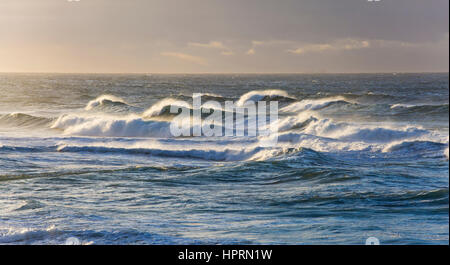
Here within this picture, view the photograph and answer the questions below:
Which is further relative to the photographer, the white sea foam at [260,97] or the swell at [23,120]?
the white sea foam at [260,97]

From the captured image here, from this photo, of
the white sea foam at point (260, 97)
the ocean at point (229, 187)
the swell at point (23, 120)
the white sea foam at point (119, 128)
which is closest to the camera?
the ocean at point (229, 187)

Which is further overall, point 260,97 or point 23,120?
point 260,97

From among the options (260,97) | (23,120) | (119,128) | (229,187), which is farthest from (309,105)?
(229,187)

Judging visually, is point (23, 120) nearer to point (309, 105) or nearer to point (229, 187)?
point (309, 105)

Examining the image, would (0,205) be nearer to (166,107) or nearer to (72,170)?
(72,170)

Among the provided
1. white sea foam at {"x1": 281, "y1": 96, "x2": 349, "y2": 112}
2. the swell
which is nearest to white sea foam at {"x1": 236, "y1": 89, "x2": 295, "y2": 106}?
white sea foam at {"x1": 281, "y1": 96, "x2": 349, "y2": 112}

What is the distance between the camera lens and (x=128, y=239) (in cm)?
586

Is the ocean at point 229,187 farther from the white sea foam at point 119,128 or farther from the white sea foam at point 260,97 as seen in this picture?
the white sea foam at point 260,97

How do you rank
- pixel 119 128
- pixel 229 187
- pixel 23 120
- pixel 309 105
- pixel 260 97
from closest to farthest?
1. pixel 229 187
2. pixel 119 128
3. pixel 23 120
4. pixel 309 105
5. pixel 260 97

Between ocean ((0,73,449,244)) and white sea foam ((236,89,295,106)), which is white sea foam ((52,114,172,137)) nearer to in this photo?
ocean ((0,73,449,244))

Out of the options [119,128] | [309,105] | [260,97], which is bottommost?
[119,128]

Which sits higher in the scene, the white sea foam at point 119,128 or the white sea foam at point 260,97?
the white sea foam at point 260,97

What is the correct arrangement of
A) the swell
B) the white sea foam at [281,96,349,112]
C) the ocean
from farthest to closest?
the white sea foam at [281,96,349,112] < the swell < the ocean

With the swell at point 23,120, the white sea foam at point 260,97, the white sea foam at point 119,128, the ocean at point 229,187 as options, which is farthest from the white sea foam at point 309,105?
the swell at point 23,120
